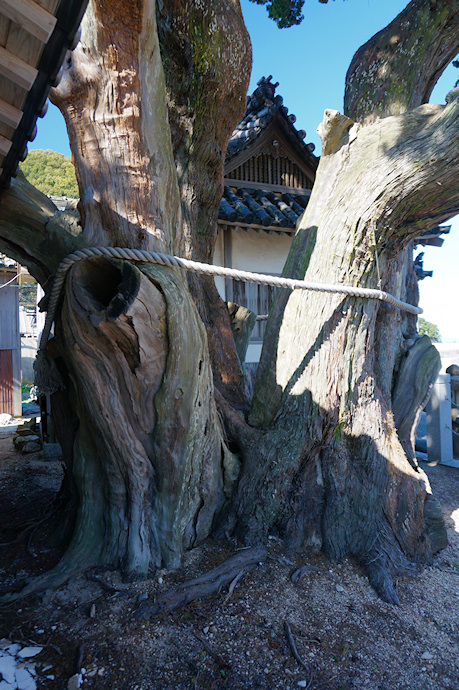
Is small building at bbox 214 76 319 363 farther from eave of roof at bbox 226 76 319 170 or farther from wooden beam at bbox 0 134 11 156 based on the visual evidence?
wooden beam at bbox 0 134 11 156

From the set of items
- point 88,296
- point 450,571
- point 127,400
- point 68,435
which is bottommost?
point 450,571

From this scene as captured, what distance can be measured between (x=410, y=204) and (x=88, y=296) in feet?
6.94

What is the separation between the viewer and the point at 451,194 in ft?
9.13

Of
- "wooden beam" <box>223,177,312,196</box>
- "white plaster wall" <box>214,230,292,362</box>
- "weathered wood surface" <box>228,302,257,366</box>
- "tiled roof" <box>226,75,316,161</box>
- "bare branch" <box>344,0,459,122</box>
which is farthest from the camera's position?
"wooden beam" <box>223,177,312,196</box>

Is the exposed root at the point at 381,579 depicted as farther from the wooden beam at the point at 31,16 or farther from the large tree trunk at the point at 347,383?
the wooden beam at the point at 31,16

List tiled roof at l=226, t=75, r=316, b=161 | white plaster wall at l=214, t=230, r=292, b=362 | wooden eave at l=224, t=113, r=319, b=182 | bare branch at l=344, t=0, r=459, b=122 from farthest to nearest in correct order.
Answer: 1. wooden eave at l=224, t=113, r=319, b=182
2. tiled roof at l=226, t=75, r=316, b=161
3. white plaster wall at l=214, t=230, r=292, b=362
4. bare branch at l=344, t=0, r=459, b=122

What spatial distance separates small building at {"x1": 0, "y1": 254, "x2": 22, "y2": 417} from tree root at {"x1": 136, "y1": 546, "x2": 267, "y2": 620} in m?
9.89

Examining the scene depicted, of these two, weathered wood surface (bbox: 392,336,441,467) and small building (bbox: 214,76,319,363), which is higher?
small building (bbox: 214,76,319,363)

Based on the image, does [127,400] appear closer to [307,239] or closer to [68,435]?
[68,435]

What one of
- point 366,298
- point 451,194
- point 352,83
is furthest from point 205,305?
point 352,83

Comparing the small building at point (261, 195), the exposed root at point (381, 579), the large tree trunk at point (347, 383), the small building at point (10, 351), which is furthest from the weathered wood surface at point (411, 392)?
the small building at point (10, 351)

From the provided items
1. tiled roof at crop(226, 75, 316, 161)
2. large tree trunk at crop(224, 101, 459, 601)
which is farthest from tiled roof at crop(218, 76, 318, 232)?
large tree trunk at crop(224, 101, 459, 601)

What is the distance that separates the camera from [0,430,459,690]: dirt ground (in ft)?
5.73

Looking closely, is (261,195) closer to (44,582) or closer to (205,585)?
(205,585)
